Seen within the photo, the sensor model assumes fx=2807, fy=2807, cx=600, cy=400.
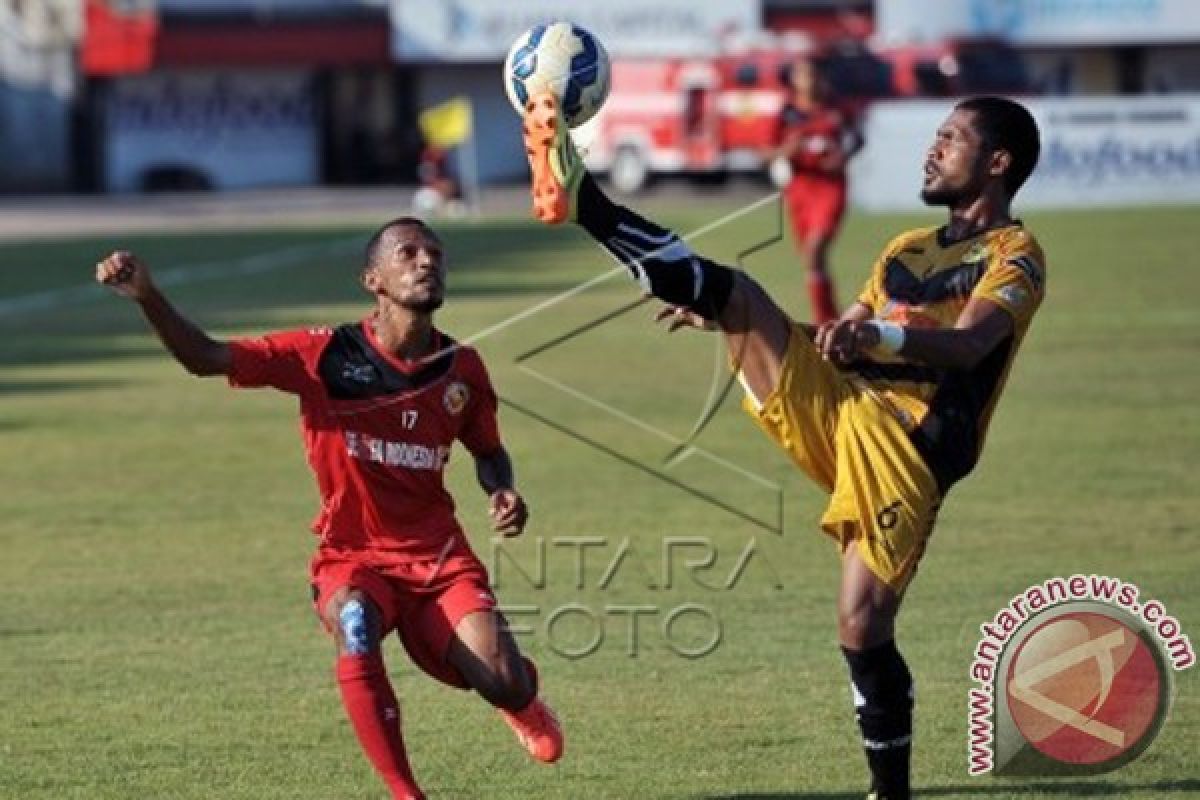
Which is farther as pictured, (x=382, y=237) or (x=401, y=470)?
(x=401, y=470)

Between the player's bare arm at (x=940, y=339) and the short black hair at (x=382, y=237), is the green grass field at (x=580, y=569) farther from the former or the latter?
the short black hair at (x=382, y=237)

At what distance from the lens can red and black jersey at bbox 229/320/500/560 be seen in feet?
27.0

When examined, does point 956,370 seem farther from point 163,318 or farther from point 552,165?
point 163,318

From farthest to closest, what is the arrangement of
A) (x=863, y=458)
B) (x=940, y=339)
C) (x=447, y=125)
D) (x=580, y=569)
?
(x=447, y=125) → (x=580, y=569) → (x=863, y=458) → (x=940, y=339)

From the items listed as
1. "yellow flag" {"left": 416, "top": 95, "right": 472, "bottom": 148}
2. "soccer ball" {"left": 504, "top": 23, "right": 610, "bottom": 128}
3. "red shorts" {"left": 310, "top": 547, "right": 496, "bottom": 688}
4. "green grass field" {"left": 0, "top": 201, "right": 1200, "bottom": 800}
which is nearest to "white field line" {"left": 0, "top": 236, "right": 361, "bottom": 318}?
"green grass field" {"left": 0, "top": 201, "right": 1200, "bottom": 800}

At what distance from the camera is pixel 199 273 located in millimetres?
33875

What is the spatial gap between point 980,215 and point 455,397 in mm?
1637

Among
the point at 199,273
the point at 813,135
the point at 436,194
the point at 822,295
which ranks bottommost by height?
the point at 436,194

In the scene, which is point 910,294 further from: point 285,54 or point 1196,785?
point 285,54

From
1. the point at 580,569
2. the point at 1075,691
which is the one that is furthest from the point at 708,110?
the point at 1075,691

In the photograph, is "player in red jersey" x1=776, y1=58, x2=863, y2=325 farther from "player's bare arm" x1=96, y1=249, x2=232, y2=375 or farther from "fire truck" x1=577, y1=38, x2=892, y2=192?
"fire truck" x1=577, y1=38, x2=892, y2=192

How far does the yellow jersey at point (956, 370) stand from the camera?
314 inches

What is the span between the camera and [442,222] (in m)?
46.5

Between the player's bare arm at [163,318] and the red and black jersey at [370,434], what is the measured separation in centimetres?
25
